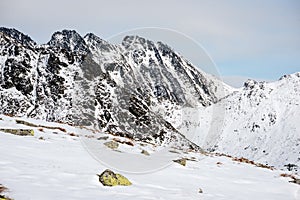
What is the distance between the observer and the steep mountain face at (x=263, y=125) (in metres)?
81.8

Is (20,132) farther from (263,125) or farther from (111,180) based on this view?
(263,125)

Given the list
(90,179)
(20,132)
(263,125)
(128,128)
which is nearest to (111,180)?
(90,179)

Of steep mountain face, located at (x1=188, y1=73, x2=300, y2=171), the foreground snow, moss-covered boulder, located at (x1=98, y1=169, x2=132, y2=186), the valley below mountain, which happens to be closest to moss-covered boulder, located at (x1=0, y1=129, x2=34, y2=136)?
the valley below mountain

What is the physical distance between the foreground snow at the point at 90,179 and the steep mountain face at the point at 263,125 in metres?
64.3

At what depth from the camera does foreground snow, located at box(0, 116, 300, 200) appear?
7809 mm

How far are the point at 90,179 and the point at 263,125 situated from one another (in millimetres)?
95592

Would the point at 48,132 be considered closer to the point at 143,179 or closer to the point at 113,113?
the point at 143,179

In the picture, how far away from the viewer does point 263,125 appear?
96.6m

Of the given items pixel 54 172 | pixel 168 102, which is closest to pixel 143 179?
pixel 54 172

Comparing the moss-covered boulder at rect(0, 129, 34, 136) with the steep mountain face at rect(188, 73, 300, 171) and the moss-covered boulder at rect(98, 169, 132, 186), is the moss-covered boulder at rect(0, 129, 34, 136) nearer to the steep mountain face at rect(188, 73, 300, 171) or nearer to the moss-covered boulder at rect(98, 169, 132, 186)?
the moss-covered boulder at rect(98, 169, 132, 186)

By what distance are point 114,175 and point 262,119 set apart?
9698cm

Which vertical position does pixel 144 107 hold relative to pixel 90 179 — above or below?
above

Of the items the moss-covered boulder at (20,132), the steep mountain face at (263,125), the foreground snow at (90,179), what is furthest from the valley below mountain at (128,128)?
the steep mountain face at (263,125)

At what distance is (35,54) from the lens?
85.1 meters
